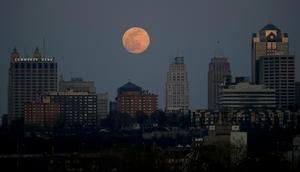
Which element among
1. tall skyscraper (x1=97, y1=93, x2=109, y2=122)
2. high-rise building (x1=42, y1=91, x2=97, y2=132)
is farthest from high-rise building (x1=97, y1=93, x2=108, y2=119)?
high-rise building (x1=42, y1=91, x2=97, y2=132)

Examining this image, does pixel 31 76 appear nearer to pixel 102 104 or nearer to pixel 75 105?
pixel 102 104

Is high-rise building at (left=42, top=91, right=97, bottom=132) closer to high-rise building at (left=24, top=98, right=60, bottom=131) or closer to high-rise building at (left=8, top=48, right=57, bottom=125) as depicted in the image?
high-rise building at (left=24, top=98, right=60, bottom=131)

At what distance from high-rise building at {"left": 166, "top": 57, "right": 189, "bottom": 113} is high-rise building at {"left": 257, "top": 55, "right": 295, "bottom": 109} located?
12.5m

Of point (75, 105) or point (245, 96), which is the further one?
point (75, 105)

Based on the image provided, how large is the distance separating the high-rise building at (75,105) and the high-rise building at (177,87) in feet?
54.4

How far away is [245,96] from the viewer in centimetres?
14925

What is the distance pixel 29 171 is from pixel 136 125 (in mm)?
69801

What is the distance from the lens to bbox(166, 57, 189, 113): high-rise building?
16962 centimetres

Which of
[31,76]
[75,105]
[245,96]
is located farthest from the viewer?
[31,76]

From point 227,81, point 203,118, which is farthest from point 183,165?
point 227,81

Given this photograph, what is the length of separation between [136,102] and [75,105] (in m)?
7.52

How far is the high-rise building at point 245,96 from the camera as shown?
5822 inches

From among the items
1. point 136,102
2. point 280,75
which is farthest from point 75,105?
point 280,75

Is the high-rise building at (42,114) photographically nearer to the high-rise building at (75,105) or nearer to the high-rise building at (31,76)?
the high-rise building at (75,105)
